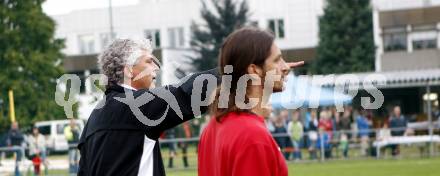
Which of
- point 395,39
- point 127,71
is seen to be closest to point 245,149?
point 127,71

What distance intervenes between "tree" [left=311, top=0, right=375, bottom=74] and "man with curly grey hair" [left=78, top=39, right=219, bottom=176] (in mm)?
54094

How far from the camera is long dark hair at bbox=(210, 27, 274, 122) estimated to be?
4.26 meters

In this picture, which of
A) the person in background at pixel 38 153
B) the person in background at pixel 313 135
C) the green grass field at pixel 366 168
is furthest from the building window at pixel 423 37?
the person in background at pixel 38 153

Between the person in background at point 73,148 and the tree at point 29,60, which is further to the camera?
the tree at point 29,60

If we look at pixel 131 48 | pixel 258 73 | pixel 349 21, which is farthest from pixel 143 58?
pixel 349 21

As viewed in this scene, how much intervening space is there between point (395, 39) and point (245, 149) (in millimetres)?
54962

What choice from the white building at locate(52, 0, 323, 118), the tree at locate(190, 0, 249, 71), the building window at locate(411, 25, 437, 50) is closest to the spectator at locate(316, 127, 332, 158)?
the building window at locate(411, 25, 437, 50)

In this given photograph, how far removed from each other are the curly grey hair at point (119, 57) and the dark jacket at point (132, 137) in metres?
0.16

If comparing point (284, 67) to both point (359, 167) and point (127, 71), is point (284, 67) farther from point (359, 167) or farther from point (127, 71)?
point (359, 167)

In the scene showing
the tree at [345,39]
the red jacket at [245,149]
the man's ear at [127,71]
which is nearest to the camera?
the red jacket at [245,149]

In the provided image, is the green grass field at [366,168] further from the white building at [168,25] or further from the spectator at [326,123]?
the white building at [168,25]

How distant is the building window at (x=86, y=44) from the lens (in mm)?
74750

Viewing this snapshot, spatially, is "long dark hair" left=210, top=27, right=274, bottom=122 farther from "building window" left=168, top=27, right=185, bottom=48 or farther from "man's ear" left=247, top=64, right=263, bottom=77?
"building window" left=168, top=27, right=185, bottom=48

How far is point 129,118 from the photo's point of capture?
5684 mm
